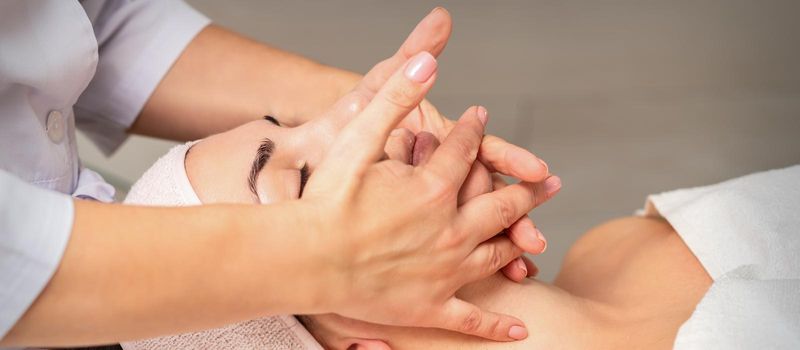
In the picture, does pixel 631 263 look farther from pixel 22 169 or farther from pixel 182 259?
pixel 22 169

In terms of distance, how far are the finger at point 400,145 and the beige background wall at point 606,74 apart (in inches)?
43.4

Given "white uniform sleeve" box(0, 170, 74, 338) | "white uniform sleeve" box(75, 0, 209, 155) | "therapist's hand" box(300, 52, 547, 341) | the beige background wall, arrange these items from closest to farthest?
"white uniform sleeve" box(0, 170, 74, 338), "therapist's hand" box(300, 52, 547, 341), "white uniform sleeve" box(75, 0, 209, 155), the beige background wall

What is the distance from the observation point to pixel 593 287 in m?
1.26

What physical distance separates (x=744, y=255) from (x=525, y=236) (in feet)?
1.04

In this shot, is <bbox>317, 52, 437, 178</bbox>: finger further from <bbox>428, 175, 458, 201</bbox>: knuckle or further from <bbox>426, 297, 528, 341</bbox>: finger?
<bbox>426, 297, 528, 341</bbox>: finger

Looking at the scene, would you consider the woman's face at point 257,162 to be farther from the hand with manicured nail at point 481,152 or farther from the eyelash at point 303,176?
the hand with manicured nail at point 481,152

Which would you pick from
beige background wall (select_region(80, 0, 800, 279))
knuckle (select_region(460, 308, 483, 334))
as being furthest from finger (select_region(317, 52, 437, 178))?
beige background wall (select_region(80, 0, 800, 279))

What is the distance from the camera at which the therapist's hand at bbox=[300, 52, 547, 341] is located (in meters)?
0.85

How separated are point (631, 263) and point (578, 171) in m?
1.07

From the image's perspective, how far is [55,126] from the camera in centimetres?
113

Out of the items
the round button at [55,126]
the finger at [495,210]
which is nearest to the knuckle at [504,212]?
the finger at [495,210]

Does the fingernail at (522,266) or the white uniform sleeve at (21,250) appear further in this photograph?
the fingernail at (522,266)

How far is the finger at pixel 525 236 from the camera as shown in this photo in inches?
40.9

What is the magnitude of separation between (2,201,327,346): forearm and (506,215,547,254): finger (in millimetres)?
307
